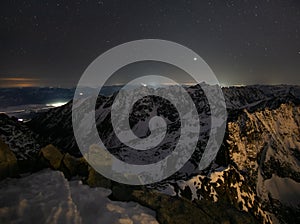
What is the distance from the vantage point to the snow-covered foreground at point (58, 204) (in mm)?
10125

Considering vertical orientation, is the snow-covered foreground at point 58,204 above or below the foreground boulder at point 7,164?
below

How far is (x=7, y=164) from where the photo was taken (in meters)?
13.5

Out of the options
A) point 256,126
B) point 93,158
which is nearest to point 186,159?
point 256,126

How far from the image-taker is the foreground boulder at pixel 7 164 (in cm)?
1330

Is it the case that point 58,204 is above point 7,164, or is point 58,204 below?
below

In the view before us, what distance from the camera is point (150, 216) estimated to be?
12.4 meters

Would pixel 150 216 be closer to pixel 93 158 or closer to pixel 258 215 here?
pixel 93 158

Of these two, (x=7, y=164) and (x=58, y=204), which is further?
(x=7, y=164)

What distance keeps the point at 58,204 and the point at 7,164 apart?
4.83 meters

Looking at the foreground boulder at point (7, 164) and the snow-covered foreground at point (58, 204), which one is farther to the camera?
the foreground boulder at point (7, 164)

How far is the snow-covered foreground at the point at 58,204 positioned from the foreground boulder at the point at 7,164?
0.58m

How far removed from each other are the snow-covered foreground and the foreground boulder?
577 mm

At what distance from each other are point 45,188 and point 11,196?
1604mm

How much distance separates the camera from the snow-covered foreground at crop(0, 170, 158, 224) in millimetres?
10125
